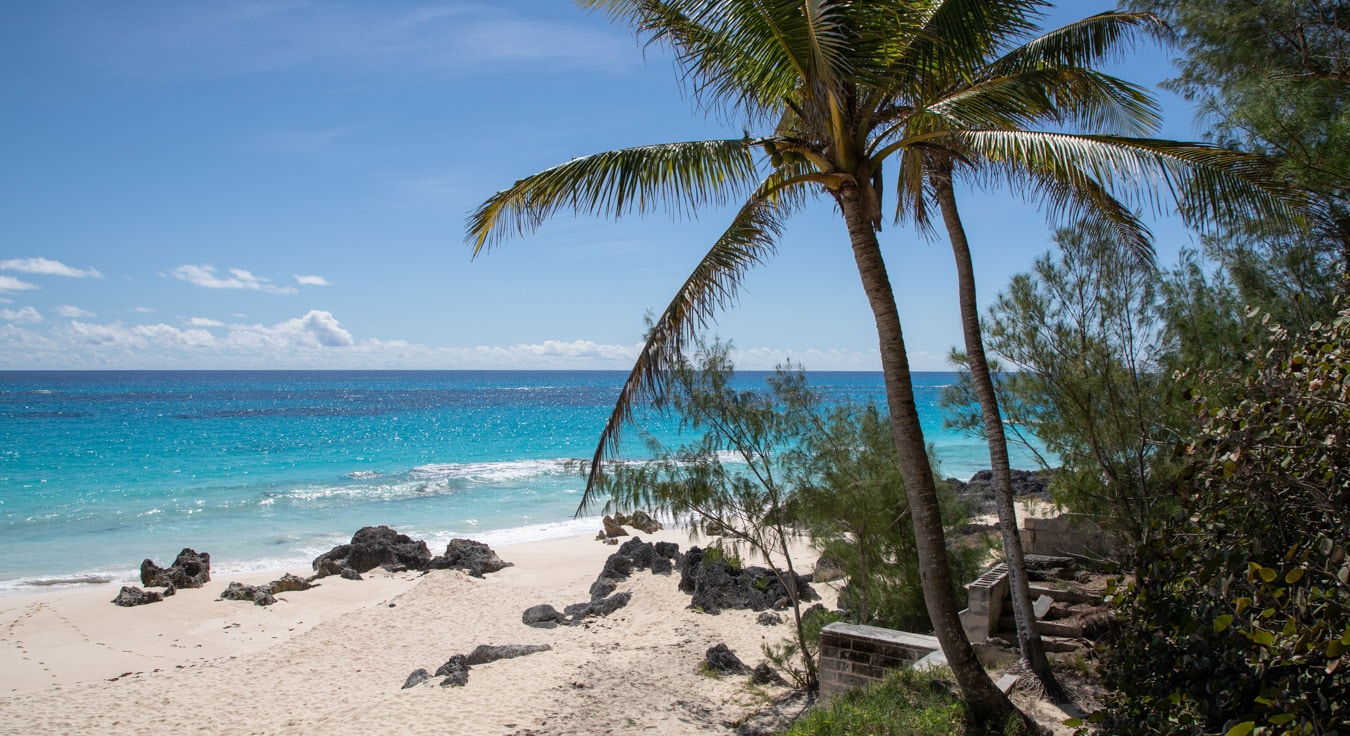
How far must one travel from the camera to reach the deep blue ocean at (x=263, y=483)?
21.7 meters

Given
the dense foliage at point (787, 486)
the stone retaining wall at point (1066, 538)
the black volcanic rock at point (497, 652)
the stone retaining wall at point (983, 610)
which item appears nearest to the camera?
the stone retaining wall at point (983, 610)

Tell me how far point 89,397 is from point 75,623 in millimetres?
90836

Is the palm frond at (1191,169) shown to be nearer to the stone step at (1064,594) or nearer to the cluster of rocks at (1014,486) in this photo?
the stone step at (1064,594)

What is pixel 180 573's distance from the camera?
17250 mm

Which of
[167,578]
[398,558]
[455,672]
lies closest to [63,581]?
[167,578]

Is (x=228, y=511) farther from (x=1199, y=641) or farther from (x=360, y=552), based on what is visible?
(x=1199, y=641)

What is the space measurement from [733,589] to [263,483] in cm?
2380

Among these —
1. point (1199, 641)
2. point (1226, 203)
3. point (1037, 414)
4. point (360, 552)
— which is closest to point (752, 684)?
point (1037, 414)

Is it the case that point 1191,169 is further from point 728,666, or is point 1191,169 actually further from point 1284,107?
point 728,666

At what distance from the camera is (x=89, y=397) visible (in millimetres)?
88938

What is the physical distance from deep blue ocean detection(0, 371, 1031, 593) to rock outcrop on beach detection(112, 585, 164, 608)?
2891 mm

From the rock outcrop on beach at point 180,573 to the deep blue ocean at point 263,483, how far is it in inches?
75.2

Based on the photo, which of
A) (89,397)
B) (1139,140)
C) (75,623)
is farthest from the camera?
(89,397)

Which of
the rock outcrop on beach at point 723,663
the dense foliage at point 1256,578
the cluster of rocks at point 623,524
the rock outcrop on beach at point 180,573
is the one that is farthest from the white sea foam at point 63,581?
the dense foliage at point 1256,578
